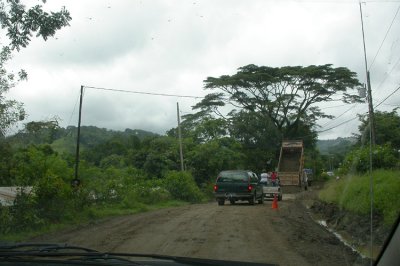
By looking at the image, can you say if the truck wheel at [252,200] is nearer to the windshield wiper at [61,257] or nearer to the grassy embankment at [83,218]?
the grassy embankment at [83,218]

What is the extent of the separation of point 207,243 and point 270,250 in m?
1.51

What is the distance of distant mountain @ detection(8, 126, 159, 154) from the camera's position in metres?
15.0

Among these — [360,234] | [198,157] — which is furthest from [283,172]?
[360,234]

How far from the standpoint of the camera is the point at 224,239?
11.4 meters

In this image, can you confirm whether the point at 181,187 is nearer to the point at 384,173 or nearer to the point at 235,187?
the point at 235,187

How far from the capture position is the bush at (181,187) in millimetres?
31578

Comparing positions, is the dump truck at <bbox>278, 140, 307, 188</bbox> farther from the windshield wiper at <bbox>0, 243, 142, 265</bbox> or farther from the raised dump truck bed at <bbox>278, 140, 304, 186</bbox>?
the windshield wiper at <bbox>0, 243, 142, 265</bbox>

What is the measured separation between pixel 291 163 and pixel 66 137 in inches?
679

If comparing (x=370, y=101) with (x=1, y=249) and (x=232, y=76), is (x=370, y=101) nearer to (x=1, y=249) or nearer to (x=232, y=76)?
(x=1, y=249)

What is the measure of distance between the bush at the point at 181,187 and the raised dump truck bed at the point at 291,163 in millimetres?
8248

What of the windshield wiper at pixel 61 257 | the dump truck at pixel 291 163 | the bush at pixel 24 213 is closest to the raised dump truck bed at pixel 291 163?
the dump truck at pixel 291 163

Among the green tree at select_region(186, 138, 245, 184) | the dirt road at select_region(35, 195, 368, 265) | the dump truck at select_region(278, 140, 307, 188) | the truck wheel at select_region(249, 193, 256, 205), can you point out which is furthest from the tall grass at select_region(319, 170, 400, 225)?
the dump truck at select_region(278, 140, 307, 188)

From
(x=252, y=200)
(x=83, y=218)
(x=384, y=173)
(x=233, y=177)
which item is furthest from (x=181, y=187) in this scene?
(x=384, y=173)

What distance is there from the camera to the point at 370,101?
5656mm
